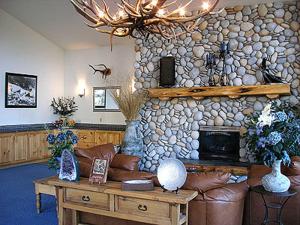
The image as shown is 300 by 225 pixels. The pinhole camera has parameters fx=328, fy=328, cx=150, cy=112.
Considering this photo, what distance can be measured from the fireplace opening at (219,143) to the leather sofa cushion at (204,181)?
11.5 feet

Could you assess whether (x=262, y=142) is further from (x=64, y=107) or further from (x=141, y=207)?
(x=64, y=107)

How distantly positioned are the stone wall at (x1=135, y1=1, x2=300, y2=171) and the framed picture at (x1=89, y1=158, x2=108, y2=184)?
3.89 meters

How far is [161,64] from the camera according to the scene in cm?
679

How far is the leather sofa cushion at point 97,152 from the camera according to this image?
15.1 ft

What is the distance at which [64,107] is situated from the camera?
363 inches

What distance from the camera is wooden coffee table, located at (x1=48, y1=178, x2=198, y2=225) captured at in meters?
2.49

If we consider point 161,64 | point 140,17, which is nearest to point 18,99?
point 161,64

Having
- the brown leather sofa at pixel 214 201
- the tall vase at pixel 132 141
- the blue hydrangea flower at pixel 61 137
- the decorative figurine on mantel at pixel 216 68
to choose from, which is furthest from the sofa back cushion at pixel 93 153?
the decorative figurine on mantel at pixel 216 68

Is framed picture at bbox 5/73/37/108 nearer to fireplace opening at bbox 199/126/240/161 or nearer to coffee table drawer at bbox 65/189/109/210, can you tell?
fireplace opening at bbox 199/126/240/161

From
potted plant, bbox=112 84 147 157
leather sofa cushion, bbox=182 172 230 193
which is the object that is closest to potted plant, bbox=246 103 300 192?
leather sofa cushion, bbox=182 172 230 193

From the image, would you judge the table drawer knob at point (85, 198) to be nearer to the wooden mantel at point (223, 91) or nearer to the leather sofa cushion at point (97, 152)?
the leather sofa cushion at point (97, 152)

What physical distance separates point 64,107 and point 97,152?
466 centimetres

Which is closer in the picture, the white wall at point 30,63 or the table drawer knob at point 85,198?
the table drawer knob at point 85,198

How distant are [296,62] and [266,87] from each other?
71 centimetres
